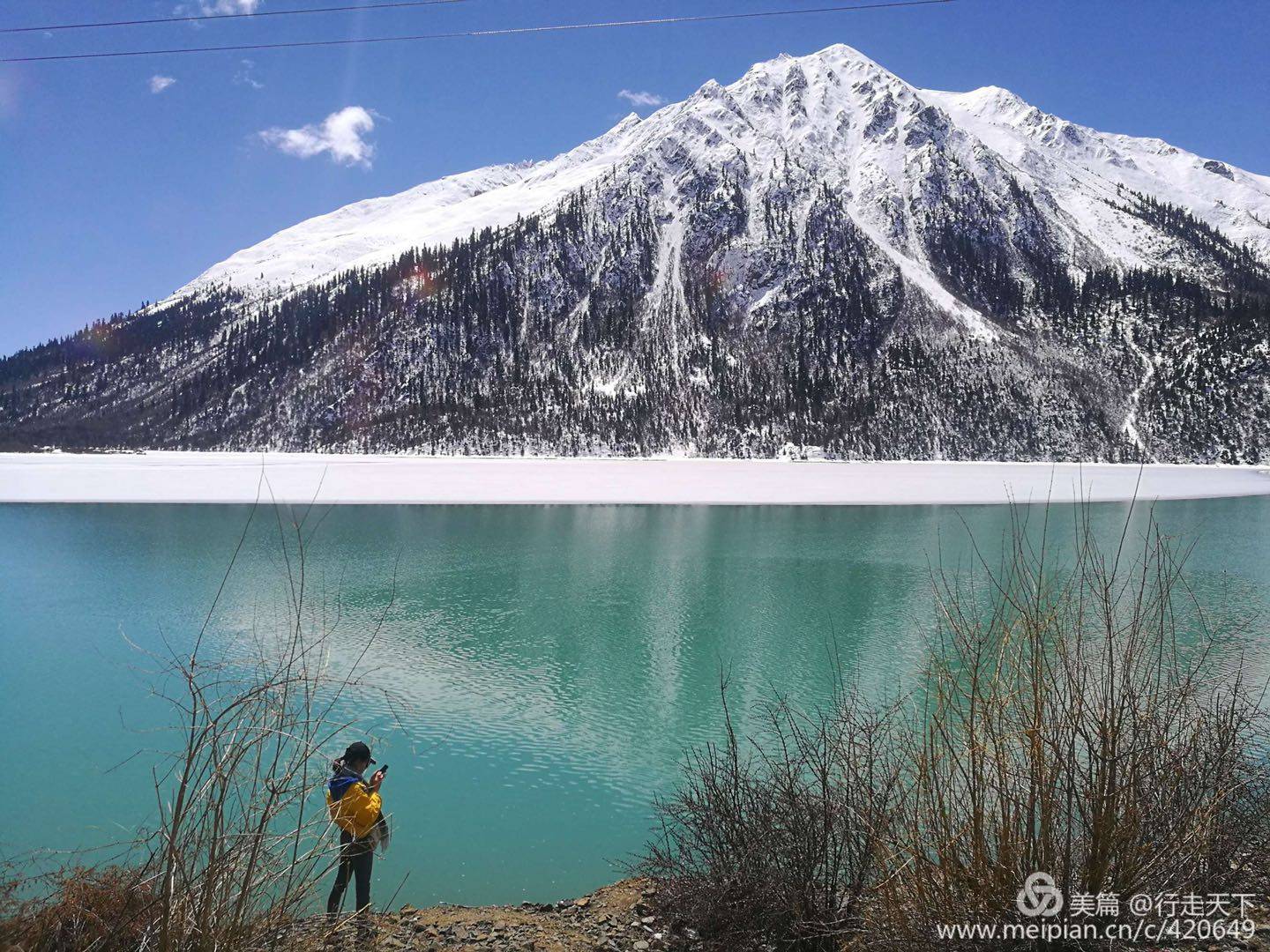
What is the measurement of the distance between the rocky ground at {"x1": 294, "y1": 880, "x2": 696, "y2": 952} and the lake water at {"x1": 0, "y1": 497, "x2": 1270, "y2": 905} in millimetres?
471

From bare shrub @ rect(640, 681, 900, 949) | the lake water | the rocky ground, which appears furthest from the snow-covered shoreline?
bare shrub @ rect(640, 681, 900, 949)

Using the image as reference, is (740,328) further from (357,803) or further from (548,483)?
(357,803)

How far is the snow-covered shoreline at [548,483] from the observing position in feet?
115

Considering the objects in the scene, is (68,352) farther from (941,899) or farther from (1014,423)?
(941,899)

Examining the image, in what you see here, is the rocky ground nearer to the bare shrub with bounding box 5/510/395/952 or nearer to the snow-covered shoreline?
the bare shrub with bounding box 5/510/395/952

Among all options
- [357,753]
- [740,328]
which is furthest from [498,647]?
[740,328]

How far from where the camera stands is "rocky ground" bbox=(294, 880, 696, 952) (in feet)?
13.5

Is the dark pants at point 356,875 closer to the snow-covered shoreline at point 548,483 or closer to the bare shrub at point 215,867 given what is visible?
the bare shrub at point 215,867

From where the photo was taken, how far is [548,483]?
4059 cm

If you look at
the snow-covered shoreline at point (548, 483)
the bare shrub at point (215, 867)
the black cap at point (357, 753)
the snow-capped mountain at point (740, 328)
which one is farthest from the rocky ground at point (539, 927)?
the snow-capped mountain at point (740, 328)

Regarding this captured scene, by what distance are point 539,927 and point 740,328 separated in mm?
94512

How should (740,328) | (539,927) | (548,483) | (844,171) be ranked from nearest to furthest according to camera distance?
(539,927), (548,483), (740,328), (844,171)

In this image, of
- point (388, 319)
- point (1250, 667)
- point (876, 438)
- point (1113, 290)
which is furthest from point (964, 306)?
point (1250, 667)

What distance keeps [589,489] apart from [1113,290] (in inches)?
3527
